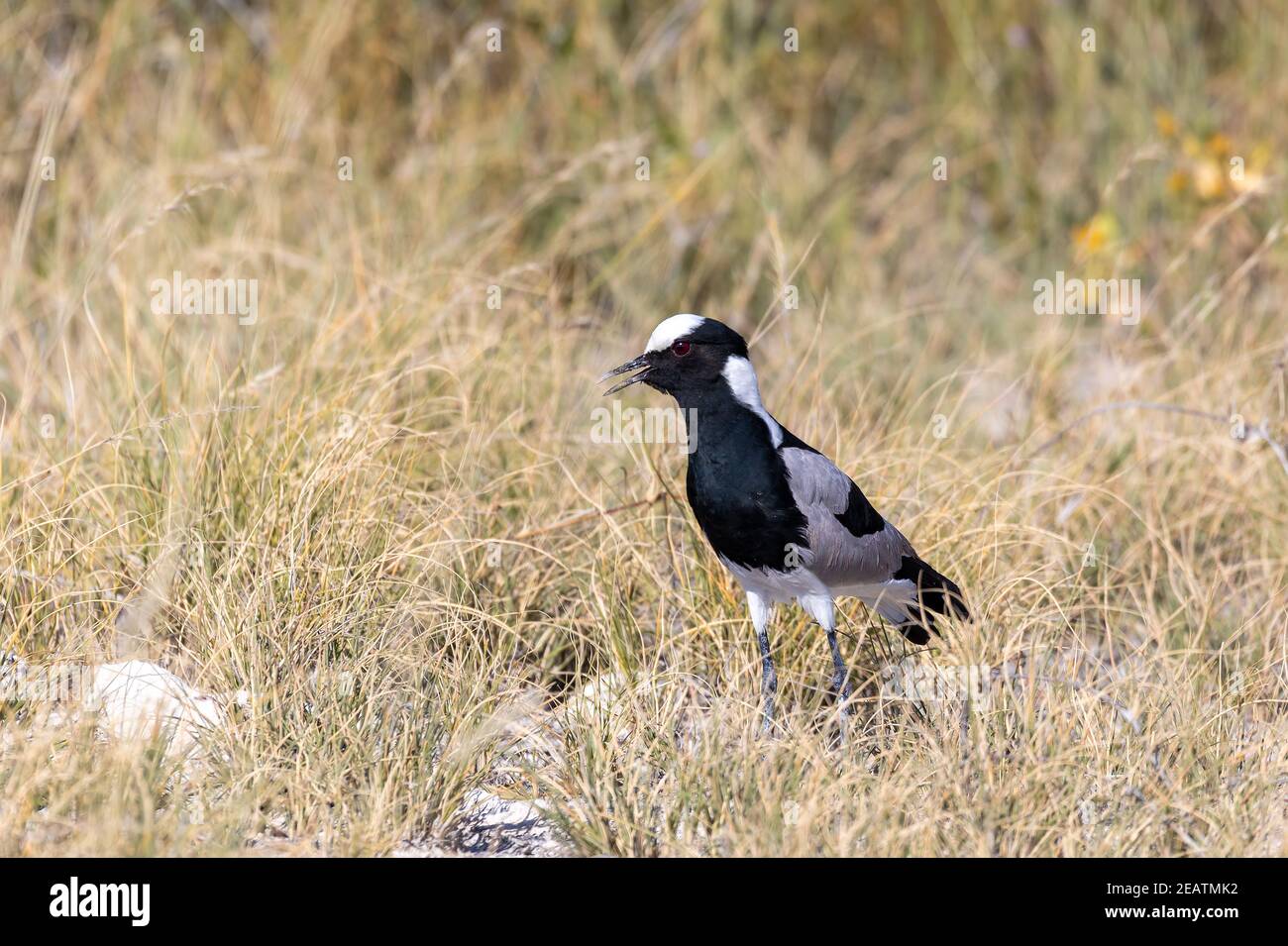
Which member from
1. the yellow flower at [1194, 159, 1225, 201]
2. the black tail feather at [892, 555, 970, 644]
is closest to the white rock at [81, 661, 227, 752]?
the black tail feather at [892, 555, 970, 644]

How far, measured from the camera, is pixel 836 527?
12.0 ft

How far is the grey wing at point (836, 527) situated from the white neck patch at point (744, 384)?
10 cm

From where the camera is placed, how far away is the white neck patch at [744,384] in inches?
145

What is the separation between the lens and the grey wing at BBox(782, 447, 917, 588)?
362cm

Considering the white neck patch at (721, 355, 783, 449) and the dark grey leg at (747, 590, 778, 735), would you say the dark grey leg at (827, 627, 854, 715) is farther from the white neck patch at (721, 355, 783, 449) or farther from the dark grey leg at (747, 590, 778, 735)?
the white neck patch at (721, 355, 783, 449)

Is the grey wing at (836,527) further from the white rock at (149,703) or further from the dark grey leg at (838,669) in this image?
the white rock at (149,703)

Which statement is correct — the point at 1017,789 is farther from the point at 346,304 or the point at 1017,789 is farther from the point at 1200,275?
the point at 1200,275

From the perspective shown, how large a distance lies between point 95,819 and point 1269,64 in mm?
6390

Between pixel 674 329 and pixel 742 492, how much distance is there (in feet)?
1.42

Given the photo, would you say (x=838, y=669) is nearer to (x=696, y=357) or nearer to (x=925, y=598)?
(x=925, y=598)

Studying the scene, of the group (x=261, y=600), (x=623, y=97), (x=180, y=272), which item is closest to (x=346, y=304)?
(x=180, y=272)

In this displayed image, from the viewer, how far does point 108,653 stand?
3.65m

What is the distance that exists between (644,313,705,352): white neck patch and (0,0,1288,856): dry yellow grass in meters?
0.57

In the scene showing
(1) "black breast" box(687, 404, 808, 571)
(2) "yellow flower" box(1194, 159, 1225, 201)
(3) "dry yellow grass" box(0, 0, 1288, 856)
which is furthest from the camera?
(2) "yellow flower" box(1194, 159, 1225, 201)
